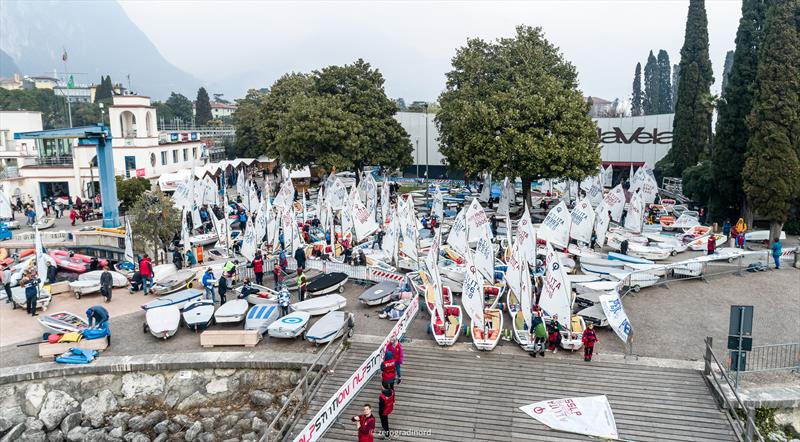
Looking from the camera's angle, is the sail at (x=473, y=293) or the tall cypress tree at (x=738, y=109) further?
the tall cypress tree at (x=738, y=109)

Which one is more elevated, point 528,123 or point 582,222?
point 528,123

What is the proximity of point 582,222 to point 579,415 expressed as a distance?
15.7m

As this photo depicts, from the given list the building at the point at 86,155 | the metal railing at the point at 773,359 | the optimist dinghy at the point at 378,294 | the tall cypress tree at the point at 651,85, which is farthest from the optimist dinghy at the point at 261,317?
the tall cypress tree at the point at 651,85

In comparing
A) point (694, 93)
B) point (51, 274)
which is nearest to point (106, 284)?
point (51, 274)

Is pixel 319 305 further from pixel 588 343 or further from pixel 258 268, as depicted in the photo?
pixel 588 343

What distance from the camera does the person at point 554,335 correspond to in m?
17.9

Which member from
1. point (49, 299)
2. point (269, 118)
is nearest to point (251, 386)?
point (49, 299)

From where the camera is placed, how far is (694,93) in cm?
4769

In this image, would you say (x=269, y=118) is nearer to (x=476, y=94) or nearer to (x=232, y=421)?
(x=476, y=94)

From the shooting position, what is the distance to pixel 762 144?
99.6 feet

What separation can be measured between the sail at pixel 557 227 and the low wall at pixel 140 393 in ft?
45.5

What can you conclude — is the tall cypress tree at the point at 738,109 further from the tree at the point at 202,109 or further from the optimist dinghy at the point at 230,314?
the tree at the point at 202,109

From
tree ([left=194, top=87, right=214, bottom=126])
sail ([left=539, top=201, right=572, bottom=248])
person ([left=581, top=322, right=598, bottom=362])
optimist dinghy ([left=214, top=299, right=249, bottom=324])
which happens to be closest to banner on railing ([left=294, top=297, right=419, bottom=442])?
person ([left=581, top=322, right=598, bottom=362])

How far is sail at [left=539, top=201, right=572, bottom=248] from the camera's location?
88.4 ft
